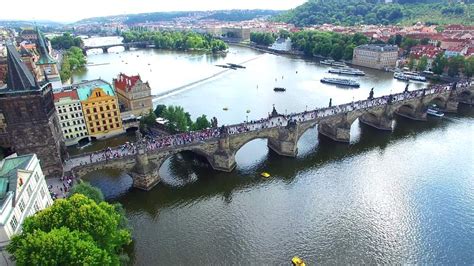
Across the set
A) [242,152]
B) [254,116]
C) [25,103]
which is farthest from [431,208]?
[25,103]

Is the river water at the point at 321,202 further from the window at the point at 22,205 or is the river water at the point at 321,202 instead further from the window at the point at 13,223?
the window at the point at 13,223

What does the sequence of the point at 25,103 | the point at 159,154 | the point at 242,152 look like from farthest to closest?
the point at 242,152
the point at 159,154
the point at 25,103

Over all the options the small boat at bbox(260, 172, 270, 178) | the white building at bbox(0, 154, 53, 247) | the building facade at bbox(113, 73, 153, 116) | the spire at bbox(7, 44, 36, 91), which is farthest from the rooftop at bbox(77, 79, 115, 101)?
the small boat at bbox(260, 172, 270, 178)

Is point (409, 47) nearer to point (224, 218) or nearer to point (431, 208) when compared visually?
point (431, 208)

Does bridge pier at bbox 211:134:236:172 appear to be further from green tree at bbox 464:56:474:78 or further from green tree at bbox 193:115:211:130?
green tree at bbox 464:56:474:78

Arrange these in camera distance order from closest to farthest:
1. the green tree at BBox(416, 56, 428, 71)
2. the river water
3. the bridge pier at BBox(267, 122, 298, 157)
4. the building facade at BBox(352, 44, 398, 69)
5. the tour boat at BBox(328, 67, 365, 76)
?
the river water < the bridge pier at BBox(267, 122, 298, 157) < the green tree at BBox(416, 56, 428, 71) < the tour boat at BBox(328, 67, 365, 76) < the building facade at BBox(352, 44, 398, 69)

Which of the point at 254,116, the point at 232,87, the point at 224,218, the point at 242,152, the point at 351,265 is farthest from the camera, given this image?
the point at 232,87
